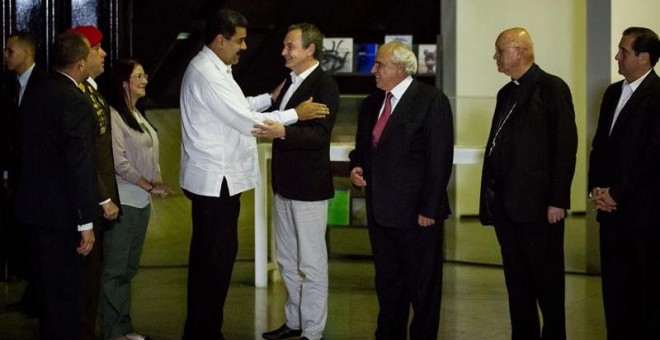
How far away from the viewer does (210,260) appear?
650cm

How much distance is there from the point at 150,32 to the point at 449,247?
3.44 metres

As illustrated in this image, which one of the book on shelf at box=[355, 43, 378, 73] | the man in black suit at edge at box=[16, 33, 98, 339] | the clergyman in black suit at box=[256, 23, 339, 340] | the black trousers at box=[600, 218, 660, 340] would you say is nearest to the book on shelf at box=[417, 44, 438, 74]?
the book on shelf at box=[355, 43, 378, 73]

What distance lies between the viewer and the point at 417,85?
6.41 m

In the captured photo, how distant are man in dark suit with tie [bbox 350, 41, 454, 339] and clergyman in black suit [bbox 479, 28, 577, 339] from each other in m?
0.26

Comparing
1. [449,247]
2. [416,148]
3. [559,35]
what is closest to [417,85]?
[416,148]

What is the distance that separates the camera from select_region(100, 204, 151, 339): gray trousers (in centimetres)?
662

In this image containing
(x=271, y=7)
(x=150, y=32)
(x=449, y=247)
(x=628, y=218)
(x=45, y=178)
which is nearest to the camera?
(x=45, y=178)

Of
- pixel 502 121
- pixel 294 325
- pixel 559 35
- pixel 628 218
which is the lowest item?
pixel 294 325

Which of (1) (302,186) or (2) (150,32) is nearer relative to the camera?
(1) (302,186)

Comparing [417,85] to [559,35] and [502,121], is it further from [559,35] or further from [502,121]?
[559,35]

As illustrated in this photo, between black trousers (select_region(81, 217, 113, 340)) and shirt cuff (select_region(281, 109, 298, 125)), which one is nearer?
black trousers (select_region(81, 217, 113, 340))

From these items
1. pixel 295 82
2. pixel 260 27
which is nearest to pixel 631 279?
pixel 295 82

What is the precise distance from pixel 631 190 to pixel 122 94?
2499 mm

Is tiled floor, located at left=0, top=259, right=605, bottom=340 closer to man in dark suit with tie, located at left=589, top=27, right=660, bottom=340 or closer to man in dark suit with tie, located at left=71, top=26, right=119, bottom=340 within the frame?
man in dark suit with tie, located at left=589, top=27, right=660, bottom=340
